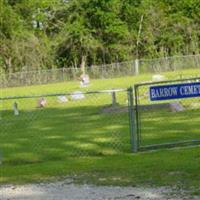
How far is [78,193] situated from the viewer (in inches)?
396

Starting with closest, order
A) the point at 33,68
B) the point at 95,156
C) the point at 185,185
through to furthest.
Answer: the point at 185,185, the point at 95,156, the point at 33,68

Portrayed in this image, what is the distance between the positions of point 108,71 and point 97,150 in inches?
2219

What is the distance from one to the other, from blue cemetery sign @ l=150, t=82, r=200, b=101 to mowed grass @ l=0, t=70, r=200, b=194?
1.10 metres

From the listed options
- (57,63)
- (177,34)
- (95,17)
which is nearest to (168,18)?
(177,34)

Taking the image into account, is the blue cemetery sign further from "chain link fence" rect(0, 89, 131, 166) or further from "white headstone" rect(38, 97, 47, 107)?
"white headstone" rect(38, 97, 47, 107)

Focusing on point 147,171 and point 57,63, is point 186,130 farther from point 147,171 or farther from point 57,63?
point 57,63

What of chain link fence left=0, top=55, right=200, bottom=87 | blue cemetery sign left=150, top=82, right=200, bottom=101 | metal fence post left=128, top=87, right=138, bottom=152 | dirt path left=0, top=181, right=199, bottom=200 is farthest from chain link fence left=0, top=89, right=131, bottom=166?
chain link fence left=0, top=55, right=200, bottom=87

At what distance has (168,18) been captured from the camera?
8669cm

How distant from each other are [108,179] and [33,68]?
69.8 m

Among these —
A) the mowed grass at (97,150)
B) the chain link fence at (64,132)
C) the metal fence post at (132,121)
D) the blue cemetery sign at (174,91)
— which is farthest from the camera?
the chain link fence at (64,132)

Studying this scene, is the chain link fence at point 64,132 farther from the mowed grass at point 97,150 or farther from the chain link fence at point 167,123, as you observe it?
the chain link fence at point 167,123

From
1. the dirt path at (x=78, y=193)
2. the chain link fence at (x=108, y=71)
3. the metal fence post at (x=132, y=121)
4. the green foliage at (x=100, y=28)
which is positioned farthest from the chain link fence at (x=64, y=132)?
the green foliage at (x=100, y=28)

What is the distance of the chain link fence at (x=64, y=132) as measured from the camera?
15.5m


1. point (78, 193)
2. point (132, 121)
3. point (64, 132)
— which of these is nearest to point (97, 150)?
point (132, 121)
